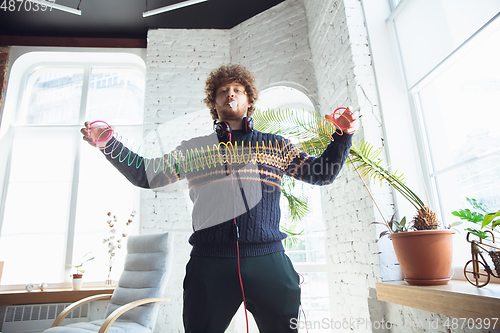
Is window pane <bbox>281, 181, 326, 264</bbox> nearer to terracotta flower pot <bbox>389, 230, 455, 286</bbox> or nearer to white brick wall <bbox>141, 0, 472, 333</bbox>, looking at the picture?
white brick wall <bbox>141, 0, 472, 333</bbox>

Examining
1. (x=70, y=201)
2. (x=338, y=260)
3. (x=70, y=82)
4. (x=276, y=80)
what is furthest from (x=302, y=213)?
(x=70, y=82)

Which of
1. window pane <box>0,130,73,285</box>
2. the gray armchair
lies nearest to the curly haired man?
the gray armchair

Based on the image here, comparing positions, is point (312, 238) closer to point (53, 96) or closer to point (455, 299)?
point (455, 299)

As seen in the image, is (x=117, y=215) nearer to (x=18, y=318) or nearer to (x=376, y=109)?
(x=18, y=318)

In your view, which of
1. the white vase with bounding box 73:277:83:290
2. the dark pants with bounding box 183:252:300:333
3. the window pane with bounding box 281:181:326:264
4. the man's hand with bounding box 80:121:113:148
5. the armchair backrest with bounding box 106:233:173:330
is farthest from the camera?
the window pane with bounding box 281:181:326:264

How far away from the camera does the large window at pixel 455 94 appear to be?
1.42 meters

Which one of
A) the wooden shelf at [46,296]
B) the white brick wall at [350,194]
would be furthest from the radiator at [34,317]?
the white brick wall at [350,194]

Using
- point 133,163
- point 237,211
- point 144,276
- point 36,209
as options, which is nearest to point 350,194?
point 237,211

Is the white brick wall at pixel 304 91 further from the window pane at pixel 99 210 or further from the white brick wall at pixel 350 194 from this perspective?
the window pane at pixel 99 210

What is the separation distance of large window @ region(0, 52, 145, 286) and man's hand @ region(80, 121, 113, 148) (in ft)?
8.43

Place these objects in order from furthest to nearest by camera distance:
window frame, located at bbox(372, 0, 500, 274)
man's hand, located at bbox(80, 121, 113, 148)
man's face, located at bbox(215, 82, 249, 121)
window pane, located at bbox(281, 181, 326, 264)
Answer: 1. window pane, located at bbox(281, 181, 326, 264)
2. window frame, located at bbox(372, 0, 500, 274)
3. man's face, located at bbox(215, 82, 249, 121)
4. man's hand, located at bbox(80, 121, 113, 148)

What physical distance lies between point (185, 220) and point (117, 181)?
114cm

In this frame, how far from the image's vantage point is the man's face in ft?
4.01

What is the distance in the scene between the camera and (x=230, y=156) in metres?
1.09
